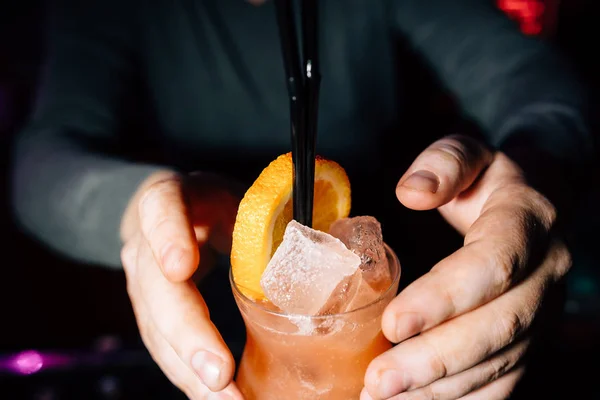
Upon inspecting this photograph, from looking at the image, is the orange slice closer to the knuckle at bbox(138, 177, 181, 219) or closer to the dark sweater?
the knuckle at bbox(138, 177, 181, 219)

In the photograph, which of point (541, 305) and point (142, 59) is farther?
point (142, 59)

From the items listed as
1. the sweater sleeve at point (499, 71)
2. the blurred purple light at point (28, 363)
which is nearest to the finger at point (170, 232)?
the blurred purple light at point (28, 363)

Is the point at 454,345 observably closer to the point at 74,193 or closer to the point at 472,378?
the point at 472,378

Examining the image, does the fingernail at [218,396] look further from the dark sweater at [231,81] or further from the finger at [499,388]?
the dark sweater at [231,81]

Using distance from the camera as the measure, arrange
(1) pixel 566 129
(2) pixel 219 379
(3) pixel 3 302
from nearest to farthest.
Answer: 1. (2) pixel 219 379
2. (1) pixel 566 129
3. (3) pixel 3 302

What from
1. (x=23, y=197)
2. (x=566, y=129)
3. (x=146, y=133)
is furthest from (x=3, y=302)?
(x=566, y=129)

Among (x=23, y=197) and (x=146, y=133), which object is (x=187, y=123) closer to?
(x=146, y=133)

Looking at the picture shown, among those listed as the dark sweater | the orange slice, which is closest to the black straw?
the orange slice
